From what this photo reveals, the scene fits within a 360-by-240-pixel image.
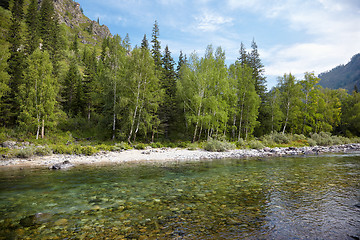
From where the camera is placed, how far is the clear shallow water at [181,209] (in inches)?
170

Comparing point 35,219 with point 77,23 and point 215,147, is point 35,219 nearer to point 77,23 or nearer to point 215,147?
point 215,147

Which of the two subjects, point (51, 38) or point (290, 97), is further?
point (51, 38)

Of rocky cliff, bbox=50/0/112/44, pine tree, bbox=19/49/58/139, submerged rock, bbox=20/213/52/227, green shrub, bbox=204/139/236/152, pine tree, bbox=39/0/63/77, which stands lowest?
submerged rock, bbox=20/213/52/227

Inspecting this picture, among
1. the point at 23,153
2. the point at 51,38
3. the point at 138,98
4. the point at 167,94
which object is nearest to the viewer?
the point at 23,153

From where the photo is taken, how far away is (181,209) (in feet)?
19.1

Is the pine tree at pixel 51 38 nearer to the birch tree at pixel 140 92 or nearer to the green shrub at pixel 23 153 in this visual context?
the birch tree at pixel 140 92

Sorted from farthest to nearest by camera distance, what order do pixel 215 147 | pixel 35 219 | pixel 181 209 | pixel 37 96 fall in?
1. pixel 37 96
2. pixel 215 147
3. pixel 181 209
4. pixel 35 219

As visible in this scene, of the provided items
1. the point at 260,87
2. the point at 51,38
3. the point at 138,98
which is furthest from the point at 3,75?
the point at 260,87

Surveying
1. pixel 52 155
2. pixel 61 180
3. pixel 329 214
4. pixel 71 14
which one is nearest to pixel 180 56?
pixel 52 155

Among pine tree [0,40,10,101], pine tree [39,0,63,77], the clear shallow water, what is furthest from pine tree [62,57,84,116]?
the clear shallow water

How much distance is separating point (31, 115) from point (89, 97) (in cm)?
1227

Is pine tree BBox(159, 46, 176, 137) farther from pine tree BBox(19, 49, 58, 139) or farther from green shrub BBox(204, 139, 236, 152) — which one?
pine tree BBox(19, 49, 58, 139)

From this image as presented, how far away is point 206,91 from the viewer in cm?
2978

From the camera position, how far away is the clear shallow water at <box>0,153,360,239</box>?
→ 4.32 meters
